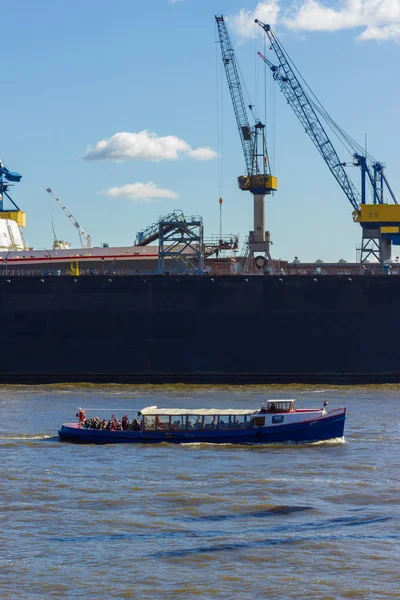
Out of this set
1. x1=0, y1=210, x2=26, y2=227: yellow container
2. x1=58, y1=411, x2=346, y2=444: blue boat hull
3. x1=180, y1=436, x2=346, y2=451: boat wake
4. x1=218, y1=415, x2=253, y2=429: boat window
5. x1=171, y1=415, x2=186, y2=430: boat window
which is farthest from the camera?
x1=0, y1=210, x2=26, y2=227: yellow container

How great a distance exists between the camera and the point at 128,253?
91.0 metres

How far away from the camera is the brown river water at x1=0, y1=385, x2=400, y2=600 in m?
25.4

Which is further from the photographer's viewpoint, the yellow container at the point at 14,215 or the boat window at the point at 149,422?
the yellow container at the point at 14,215

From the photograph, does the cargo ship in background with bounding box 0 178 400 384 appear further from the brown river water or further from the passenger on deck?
the passenger on deck

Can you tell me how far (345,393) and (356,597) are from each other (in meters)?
37.4

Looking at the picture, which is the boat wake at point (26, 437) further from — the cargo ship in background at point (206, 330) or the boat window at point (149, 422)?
the cargo ship in background at point (206, 330)

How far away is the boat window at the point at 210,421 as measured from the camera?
44.8m

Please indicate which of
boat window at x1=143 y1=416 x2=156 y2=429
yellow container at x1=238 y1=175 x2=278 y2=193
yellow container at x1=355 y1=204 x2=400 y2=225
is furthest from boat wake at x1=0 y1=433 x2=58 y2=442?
yellow container at x1=355 y1=204 x2=400 y2=225

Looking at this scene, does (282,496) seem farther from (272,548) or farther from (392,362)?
(392,362)

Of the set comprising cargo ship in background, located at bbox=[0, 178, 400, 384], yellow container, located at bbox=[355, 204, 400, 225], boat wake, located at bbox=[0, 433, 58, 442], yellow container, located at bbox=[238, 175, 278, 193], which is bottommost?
boat wake, located at bbox=[0, 433, 58, 442]

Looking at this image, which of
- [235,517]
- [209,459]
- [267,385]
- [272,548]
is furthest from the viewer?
[267,385]

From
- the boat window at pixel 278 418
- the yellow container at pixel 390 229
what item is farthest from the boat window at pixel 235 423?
the yellow container at pixel 390 229

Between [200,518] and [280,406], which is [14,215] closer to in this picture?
[280,406]

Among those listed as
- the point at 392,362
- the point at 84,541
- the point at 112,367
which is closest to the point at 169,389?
the point at 112,367
